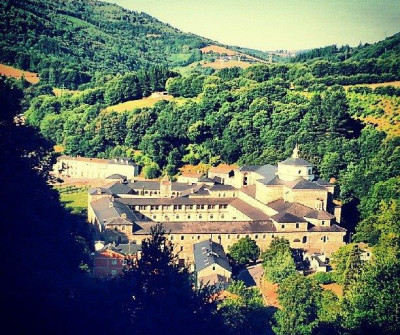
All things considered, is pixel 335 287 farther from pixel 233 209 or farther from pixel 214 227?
pixel 233 209

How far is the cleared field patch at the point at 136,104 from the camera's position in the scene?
78.0m

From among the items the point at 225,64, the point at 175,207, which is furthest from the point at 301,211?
the point at 225,64

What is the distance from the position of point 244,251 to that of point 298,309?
9861 millimetres

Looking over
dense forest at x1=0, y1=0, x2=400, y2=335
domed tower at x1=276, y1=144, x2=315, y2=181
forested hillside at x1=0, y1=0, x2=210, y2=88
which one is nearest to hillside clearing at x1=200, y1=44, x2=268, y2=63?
forested hillside at x1=0, y1=0, x2=210, y2=88

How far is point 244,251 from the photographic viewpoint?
3653 cm

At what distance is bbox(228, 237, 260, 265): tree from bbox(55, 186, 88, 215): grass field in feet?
56.5

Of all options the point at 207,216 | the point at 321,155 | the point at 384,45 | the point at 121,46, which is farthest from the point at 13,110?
the point at 121,46

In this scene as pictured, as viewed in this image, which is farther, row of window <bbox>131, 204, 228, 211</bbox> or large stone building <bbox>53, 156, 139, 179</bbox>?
large stone building <bbox>53, 156, 139, 179</bbox>

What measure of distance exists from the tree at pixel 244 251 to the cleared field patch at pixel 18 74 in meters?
51.5

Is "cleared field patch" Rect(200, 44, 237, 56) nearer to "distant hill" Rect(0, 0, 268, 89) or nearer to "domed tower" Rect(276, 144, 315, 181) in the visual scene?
"distant hill" Rect(0, 0, 268, 89)

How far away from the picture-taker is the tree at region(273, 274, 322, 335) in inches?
1043

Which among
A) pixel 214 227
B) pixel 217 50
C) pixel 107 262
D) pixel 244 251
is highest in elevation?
pixel 217 50

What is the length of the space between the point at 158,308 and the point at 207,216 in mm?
31475

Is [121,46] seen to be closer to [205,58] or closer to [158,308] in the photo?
[205,58]
